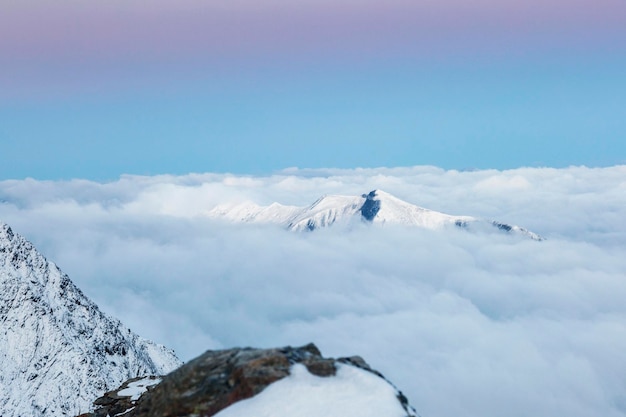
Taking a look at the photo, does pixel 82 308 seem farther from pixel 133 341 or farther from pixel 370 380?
pixel 370 380

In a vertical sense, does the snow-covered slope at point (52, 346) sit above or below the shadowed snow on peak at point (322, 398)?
below

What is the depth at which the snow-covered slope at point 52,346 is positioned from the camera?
144 meters

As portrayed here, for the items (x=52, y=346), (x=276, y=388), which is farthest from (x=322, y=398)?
(x=52, y=346)

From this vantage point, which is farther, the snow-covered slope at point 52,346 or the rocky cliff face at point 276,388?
the snow-covered slope at point 52,346

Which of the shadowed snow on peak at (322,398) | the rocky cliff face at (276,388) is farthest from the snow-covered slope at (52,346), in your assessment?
the shadowed snow on peak at (322,398)

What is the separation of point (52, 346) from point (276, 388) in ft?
493

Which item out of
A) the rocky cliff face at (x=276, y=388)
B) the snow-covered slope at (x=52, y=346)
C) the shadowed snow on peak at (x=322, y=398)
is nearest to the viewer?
the shadowed snow on peak at (x=322, y=398)

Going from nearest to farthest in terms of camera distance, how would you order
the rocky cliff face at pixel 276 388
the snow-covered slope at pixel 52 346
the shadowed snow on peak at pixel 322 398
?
the shadowed snow on peak at pixel 322 398 → the rocky cliff face at pixel 276 388 → the snow-covered slope at pixel 52 346

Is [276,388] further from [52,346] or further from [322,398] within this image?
[52,346]

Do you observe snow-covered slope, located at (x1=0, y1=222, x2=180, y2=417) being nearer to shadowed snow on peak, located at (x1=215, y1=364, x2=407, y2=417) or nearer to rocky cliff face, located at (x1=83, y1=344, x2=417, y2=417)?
rocky cliff face, located at (x1=83, y1=344, x2=417, y2=417)

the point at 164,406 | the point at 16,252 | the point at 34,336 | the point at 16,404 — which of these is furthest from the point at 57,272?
the point at 164,406

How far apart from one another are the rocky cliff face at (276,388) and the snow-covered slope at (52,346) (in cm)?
12606

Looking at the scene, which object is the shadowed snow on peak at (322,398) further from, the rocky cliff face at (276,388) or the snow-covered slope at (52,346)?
the snow-covered slope at (52,346)

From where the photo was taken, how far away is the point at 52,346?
156 metres
